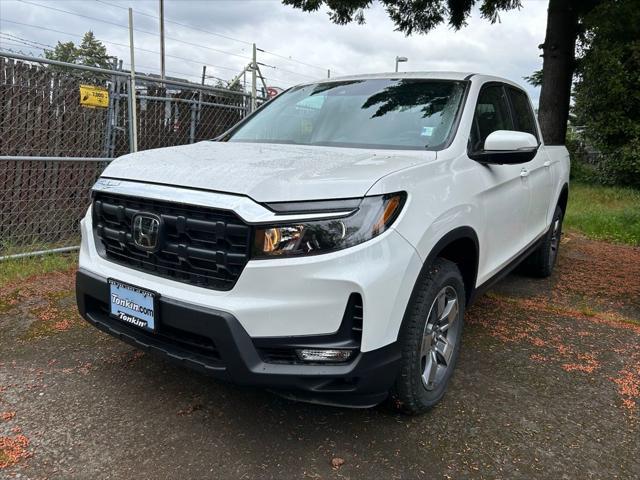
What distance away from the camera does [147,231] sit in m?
2.46

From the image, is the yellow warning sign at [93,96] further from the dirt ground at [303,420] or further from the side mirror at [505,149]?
the side mirror at [505,149]

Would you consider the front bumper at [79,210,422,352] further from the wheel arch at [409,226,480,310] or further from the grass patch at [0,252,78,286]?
the grass patch at [0,252,78,286]

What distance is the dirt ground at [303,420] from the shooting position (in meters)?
2.36

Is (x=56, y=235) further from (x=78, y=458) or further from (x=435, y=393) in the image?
(x=435, y=393)

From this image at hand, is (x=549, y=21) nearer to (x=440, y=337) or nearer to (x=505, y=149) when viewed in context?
(x=505, y=149)

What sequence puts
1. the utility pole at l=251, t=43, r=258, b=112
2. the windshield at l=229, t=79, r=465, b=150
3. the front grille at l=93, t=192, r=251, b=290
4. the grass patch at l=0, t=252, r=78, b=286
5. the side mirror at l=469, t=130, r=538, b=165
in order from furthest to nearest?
the utility pole at l=251, t=43, r=258, b=112, the grass patch at l=0, t=252, r=78, b=286, the windshield at l=229, t=79, r=465, b=150, the side mirror at l=469, t=130, r=538, b=165, the front grille at l=93, t=192, r=251, b=290

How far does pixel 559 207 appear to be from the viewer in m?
5.51

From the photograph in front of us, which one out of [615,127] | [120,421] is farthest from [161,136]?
[615,127]

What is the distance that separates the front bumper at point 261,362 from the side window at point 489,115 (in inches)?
63.3

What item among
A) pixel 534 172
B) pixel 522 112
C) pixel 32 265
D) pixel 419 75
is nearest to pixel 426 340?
pixel 419 75

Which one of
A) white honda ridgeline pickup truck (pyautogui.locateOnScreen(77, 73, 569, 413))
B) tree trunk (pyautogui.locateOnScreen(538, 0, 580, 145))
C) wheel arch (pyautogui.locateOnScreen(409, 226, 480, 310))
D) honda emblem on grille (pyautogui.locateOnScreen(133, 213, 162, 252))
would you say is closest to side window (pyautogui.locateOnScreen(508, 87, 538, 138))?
white honda ridgeline pickup truck (pyautogui.locateOnScreen(77, 73, 569, 413))

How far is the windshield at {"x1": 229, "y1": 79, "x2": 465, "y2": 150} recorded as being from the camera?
313cm

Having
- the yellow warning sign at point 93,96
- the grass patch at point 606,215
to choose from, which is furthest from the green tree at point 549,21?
the yellow warning sign at point 93,96

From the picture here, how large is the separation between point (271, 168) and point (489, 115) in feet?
6.09
